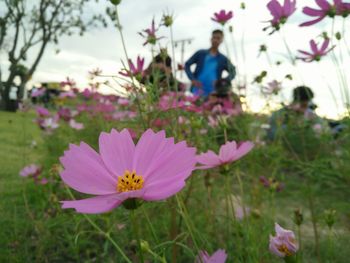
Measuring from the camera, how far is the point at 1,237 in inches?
53.2

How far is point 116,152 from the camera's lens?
19.6 inches

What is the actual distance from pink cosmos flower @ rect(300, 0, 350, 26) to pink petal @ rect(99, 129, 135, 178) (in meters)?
0.71

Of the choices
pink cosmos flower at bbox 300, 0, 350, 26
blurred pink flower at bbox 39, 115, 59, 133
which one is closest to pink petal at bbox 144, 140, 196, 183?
pink cosmos flower at bbox 300, 0, 350, 26

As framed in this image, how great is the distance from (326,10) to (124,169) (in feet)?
2.69

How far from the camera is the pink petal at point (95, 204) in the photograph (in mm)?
405

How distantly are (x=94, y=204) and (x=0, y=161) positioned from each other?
2.84 meters

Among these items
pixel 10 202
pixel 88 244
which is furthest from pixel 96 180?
pixel 10 202

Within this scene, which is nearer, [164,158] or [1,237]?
[164,158]

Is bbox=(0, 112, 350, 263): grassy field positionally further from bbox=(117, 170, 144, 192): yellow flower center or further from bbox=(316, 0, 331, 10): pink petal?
bbox=(316, 0, 331, 10): pink petal

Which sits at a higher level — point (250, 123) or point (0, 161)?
point (250, 123)

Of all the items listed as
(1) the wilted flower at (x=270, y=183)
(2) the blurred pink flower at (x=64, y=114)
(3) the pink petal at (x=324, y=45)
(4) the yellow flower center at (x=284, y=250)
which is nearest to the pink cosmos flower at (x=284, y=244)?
(4) the yellow flower center at (x=284, y=250)

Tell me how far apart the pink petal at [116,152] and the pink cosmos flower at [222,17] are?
1086 millimetres

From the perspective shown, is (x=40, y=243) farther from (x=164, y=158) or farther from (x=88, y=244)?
(x=164, y=158)

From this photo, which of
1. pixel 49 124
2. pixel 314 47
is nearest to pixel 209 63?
pixel 49 124
